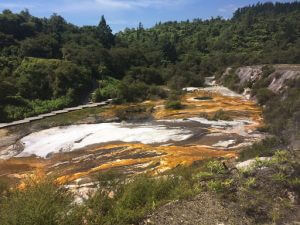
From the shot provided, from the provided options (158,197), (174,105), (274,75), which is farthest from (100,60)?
(158,197)

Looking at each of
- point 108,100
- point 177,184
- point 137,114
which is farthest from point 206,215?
point 108,100

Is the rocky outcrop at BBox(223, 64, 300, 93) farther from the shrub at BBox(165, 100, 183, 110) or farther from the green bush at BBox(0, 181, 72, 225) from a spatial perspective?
the green bush at BBox(0, 181, 72, 225)

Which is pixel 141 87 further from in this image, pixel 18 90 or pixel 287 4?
pixel 287 4

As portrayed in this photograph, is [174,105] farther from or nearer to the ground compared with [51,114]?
farther from the ground

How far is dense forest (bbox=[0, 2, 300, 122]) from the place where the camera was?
54.3 meters

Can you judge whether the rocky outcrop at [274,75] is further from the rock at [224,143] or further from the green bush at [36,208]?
the green bush at [36,208]

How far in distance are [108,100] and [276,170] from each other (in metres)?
42.4

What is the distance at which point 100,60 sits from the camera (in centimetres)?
7225

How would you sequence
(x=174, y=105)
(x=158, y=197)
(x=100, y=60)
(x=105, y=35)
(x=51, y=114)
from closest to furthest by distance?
(x=158, y=197)
(x=174, y=105)
(x=51, y=114)
(x=100, y=60)
(x=105, y=35)

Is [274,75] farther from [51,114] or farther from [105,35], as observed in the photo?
[105,35]

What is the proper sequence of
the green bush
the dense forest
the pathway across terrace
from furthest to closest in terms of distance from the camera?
the dense forest
the pathway across terrace
the green bush

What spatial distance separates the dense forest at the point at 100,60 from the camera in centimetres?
5428

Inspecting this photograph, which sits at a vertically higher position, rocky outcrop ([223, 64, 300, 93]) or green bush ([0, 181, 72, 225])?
green bush ([0, 181, 72, 225])

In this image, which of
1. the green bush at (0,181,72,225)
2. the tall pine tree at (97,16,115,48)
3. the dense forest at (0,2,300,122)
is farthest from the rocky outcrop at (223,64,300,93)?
the green bush at (0,181,72,225)
